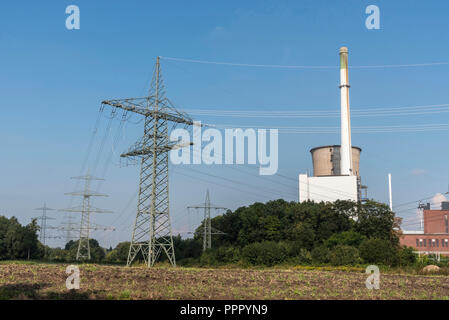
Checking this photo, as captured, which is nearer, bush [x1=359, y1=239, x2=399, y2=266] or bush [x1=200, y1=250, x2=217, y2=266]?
bush [x1=359, y1=239, x2=399, y2=266]

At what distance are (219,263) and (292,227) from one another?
16.7 metres

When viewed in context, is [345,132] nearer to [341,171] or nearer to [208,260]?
[341,171]

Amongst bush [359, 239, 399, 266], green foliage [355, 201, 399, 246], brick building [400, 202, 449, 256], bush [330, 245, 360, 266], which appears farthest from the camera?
brick building [400, 202, 449, 256]

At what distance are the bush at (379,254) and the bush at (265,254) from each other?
10654mm

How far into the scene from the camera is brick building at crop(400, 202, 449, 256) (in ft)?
415

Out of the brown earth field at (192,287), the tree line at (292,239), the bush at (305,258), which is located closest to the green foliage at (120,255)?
the tree line at (292,239)

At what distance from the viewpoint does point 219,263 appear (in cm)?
5950

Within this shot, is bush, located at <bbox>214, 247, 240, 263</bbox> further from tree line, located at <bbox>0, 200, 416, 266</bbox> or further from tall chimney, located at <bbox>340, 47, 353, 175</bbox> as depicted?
tall chimney, located at <bbox>340, 47, 353, 175</bbox>

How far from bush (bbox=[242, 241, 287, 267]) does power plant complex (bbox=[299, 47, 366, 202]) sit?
108 ft

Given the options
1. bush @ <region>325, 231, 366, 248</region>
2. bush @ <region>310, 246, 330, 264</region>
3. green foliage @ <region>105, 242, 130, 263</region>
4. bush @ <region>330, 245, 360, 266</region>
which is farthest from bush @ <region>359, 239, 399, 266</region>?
green foliage @ <region>105, 242, 130, 263</region>

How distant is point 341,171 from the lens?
89.4 meters

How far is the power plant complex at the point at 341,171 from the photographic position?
86.9 meters

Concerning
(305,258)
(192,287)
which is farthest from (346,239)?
(192,287)

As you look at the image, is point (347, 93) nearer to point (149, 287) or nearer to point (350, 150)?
point (350, 150)
